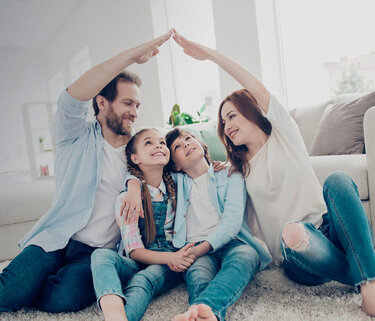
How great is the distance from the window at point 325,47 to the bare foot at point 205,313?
250cm

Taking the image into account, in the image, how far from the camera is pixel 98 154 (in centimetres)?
138

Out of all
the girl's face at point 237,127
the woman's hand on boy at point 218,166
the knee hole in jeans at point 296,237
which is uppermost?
the girl's face at point 237,127

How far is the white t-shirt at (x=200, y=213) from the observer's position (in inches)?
51.6

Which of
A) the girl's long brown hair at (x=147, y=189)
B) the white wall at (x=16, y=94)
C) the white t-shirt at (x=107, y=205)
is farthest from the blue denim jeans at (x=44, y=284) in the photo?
the white wall at (x=16, y=94)

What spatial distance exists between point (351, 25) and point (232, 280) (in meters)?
2.55

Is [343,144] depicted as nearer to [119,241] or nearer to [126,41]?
[119,241]

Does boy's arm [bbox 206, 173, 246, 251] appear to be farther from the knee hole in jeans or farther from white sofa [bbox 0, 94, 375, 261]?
white sofa [bbox 0, 94, 375, 261]

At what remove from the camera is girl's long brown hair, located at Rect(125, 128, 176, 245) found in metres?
1.27

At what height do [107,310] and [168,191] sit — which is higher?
[168,191]

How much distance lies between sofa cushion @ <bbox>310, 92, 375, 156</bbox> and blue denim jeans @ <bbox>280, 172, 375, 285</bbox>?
915mm

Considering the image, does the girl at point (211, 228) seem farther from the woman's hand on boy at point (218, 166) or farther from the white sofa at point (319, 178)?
the white sofa at point (319, 178)

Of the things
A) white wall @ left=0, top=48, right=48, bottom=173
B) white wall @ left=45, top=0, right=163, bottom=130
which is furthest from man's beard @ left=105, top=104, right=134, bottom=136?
white wall @ left=0, top=48, right=48, bottom=173

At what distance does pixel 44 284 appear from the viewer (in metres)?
1.21

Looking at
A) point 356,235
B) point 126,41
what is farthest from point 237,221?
Answer: point 126,41
